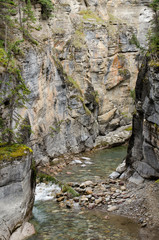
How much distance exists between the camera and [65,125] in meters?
27.2

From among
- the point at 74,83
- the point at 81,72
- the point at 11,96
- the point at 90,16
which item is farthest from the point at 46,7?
the point at 90,16

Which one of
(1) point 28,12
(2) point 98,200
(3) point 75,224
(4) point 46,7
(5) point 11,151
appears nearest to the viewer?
(5) point 11,151

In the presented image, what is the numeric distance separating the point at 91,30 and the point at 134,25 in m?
10.1

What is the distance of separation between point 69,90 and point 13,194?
2051 cm

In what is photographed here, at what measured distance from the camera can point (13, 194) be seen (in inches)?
395

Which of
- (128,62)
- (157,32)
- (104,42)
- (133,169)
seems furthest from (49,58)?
(128,62)

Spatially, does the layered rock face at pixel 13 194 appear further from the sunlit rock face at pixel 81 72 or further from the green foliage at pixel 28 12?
the green foliage at pixel 28 12

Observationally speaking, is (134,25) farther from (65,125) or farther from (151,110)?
(151,110)

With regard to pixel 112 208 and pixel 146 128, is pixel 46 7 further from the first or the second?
pixel 112 208

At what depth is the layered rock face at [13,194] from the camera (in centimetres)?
955

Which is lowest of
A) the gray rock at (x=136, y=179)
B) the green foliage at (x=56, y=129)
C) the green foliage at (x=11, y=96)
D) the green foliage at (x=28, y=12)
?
the gray rock at (x=136, y=179)

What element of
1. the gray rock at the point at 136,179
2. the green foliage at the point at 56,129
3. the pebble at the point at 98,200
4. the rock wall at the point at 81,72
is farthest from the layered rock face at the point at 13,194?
the green foliage at the point at 56,129

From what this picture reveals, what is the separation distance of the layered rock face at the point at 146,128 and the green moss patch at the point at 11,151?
25.8ft

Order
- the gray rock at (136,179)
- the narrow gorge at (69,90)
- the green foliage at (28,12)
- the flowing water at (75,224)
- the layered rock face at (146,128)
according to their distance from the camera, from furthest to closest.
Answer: the green foliage at (28,12)
the gray rock at (136,179)
the layered rock face at (146,128)
the narrow gorge at (69,90)
the flowing water at (75,224)
